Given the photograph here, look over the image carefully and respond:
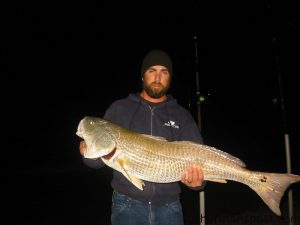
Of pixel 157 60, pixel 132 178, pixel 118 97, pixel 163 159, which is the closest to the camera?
pixel 132 178

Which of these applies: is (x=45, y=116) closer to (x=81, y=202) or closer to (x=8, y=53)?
(x=8, y=53)

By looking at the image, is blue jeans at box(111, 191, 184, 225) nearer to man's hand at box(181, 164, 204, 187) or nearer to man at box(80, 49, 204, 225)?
man at box(80, 49, 204, 225)

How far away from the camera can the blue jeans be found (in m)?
3.33

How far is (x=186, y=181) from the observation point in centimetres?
353

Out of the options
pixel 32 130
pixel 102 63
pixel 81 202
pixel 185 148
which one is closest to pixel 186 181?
pixel 185 148

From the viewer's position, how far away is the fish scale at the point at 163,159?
3.47 meters

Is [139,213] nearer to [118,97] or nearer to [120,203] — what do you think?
[120,203]

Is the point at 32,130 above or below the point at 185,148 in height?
above

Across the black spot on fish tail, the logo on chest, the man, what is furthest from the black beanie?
the black spot on fish tail

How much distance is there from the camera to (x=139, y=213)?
335 cm

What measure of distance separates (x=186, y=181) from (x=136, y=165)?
54cm

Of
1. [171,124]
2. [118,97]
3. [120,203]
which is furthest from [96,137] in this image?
[118,97]

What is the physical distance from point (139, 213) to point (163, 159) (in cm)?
61

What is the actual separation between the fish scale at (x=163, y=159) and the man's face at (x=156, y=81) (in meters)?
0.52
